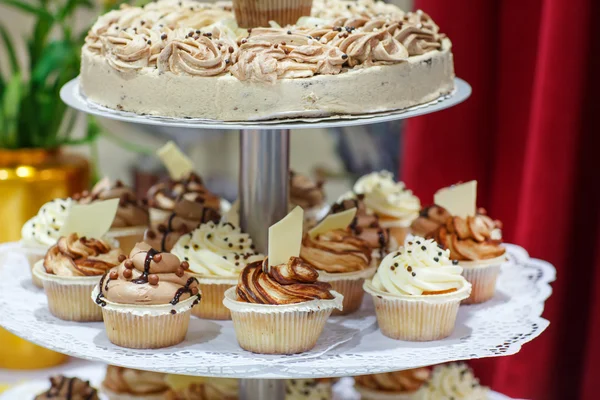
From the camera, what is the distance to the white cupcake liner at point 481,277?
245cm

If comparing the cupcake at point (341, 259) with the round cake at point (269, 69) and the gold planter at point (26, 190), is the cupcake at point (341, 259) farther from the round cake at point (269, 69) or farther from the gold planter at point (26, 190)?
the gold planter at point (26, 190)

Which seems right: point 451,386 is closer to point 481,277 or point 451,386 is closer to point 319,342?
point 481,277

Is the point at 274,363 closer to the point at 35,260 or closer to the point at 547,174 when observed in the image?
the point at 35,260

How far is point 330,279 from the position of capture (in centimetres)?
234

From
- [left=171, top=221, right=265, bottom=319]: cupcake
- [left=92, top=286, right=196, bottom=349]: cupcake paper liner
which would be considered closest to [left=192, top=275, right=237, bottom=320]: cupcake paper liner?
[left=171, top=221, right=265, bottom=319]: cupcake

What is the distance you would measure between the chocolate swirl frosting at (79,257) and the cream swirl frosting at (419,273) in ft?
2.22

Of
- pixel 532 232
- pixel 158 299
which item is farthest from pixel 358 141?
pixel 158 299

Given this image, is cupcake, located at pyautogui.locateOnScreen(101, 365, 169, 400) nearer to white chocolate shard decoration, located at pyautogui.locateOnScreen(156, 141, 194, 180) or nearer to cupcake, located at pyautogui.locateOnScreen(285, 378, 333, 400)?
cupcake, located at pyautogui.locateOnScreen(285, 378, 333, 400)

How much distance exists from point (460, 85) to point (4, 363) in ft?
7.08

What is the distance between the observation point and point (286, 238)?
2.06 metres

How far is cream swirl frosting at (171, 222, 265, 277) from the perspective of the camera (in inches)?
90.4

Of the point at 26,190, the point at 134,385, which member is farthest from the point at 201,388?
the point at 26,190

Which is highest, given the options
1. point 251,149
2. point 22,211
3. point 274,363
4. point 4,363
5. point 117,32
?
point 117,32

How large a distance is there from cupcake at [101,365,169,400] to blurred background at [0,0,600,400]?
0.93 metres
